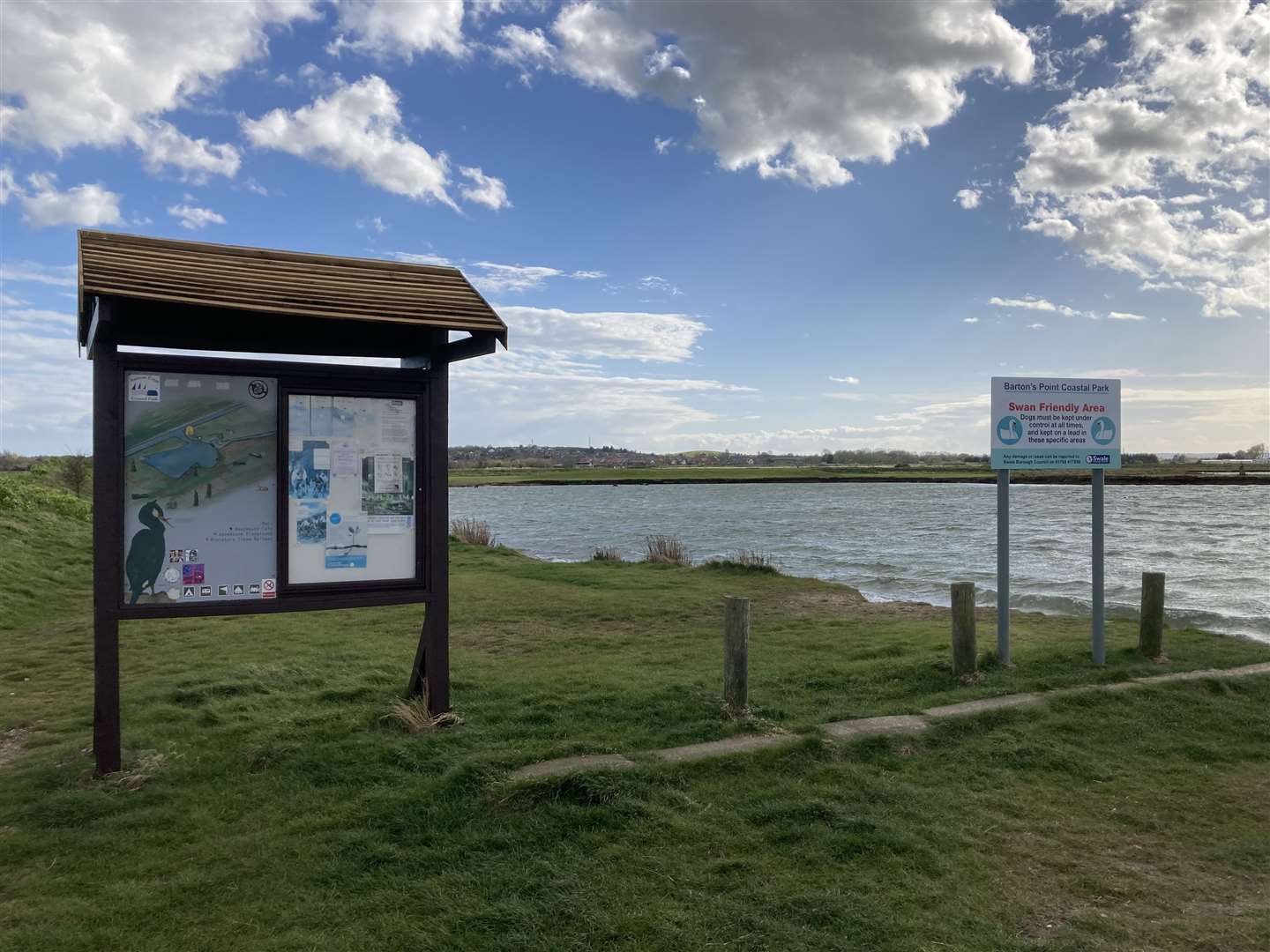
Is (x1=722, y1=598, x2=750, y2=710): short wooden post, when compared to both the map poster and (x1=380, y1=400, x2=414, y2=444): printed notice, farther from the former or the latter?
the map poster

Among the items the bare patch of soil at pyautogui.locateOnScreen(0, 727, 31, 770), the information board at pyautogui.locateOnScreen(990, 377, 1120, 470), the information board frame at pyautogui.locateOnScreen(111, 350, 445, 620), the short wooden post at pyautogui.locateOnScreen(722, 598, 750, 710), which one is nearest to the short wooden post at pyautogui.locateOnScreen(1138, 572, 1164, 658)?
the information board at pyautogui.locateOnScreen(990, 377, 1120, 470)

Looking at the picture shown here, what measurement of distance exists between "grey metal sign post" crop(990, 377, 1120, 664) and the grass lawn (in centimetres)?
84

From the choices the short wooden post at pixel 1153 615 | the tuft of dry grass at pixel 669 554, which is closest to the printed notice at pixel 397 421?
the short wooden post at pixel 1153 615

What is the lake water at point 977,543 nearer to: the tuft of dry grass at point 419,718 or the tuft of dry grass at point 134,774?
the tuft of dry grass at point 419,718

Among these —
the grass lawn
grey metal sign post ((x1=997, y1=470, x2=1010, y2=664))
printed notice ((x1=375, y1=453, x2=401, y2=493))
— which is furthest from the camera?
grey metal sign post ((x1=997, y1=470, x2=1010, y2=664))

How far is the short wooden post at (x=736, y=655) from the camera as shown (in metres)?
6.58

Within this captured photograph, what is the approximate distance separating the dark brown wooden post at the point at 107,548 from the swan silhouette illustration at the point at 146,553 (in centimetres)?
7

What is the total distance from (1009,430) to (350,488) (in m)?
6.83

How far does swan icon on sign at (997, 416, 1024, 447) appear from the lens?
8.91 m

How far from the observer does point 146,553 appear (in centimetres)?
556

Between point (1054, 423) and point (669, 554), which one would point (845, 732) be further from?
point (669, 554)

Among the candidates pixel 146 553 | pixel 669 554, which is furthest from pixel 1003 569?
pixel 669 554

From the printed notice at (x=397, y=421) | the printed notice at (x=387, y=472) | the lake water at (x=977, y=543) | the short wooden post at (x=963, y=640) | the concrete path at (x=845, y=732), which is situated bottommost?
the lake water at (x=977, y=543)

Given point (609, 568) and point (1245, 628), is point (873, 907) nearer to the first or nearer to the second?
point (1245, 628)
